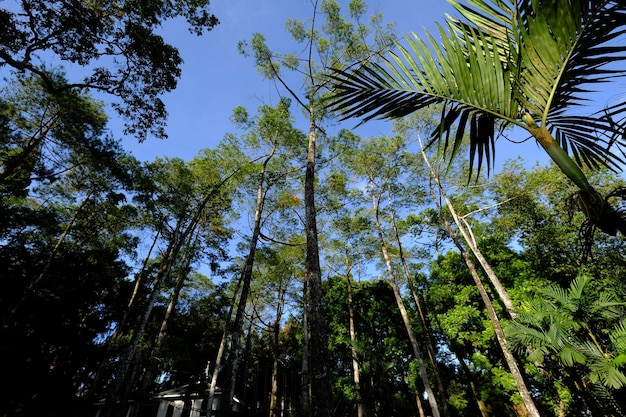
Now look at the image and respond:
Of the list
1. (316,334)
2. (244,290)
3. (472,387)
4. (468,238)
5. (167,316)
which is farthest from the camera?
(167,316)

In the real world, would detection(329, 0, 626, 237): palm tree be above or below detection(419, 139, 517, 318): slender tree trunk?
below

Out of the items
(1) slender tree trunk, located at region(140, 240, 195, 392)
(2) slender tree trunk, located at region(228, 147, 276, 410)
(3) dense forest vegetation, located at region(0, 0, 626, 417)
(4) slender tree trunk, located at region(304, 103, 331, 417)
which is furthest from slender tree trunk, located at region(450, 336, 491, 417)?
(1) slender tree trunk, located at region(140, 240, 195, 392)

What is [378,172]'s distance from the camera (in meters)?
15.4

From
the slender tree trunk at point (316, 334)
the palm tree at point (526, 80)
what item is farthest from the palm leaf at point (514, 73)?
the slender tree trunk at point (316, 334)

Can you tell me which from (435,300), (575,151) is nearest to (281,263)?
(435,300)

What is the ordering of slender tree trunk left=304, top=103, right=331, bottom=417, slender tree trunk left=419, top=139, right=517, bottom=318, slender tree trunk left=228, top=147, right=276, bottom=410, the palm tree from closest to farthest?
the palm tree < slender tree trunk left=304, top=103, right=331, bottom=417 < slender tree trunk left=228, top=147, right=276, bottom=410 < slender tree trunk left=419, top=139, right=517, bottom=318

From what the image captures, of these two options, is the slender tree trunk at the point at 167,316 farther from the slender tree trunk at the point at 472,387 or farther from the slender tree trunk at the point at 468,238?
the slender tree trunk at the point at 472,387

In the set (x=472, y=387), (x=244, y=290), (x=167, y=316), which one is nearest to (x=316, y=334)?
(x=244, y=290)

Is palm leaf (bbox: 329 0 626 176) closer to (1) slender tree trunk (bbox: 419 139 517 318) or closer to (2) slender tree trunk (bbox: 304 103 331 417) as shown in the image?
(2) slender tree trunk (bbox: 304 103 331 417)

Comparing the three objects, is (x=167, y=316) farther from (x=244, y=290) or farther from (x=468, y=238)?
(x=468, y=238)

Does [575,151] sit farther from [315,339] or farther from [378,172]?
[378,172]

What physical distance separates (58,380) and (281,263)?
1168 centimetres

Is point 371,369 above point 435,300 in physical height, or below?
below

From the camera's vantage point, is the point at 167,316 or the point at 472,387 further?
the point at 167,316
